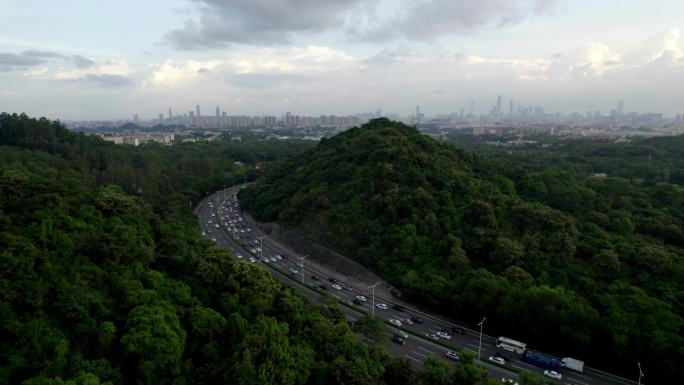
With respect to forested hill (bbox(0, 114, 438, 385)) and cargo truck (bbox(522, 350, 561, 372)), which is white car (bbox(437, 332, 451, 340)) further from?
forested hill (bbox(0, 114, 438, 385))

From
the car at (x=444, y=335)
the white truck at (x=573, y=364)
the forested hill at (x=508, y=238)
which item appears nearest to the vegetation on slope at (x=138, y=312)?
the car at (x=444, y=335)

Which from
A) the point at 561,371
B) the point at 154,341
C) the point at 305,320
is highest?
the point at 154,341

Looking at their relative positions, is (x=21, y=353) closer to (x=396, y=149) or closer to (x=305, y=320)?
(x=305, y=320)

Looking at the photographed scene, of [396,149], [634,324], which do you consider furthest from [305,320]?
[396,149]

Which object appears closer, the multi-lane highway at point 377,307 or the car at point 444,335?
the multi-lane highway at point 377,307

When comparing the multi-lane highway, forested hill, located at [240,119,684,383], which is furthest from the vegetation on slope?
forested hill, located at [240,119,684,383]

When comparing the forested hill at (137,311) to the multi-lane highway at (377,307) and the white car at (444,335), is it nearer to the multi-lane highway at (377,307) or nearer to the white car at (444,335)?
the multi-lane highway at (377,307)
